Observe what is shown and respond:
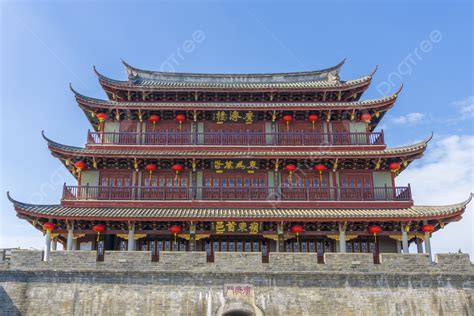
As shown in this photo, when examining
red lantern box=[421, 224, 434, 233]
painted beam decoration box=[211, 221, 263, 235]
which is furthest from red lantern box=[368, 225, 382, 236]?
painted beam decoration box=[211, 221, 263, 235]

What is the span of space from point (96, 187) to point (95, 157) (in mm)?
1333

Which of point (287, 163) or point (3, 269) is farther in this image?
point (287, 163)

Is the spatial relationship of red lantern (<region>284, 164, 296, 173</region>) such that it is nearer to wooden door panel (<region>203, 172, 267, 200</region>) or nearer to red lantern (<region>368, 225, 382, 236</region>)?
wooden door panel (<region>203, 172, 267, 200</region>)

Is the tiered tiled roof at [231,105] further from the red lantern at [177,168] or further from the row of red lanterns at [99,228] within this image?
the row of red lanterns at [99,228]

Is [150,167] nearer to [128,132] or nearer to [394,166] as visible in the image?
[128,132]

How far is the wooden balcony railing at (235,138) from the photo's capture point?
22.9m

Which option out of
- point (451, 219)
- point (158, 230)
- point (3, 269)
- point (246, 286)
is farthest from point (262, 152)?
point (3, 269)

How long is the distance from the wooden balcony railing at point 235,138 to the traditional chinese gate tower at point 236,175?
48 millimetres

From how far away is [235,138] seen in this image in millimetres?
23000

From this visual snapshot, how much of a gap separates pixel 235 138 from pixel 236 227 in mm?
4679

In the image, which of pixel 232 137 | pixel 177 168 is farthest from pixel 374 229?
pixel 177 168

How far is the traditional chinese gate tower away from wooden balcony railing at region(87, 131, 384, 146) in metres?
0.05

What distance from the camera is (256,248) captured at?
2120 cm

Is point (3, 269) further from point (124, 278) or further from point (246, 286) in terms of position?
point (246, 286)
